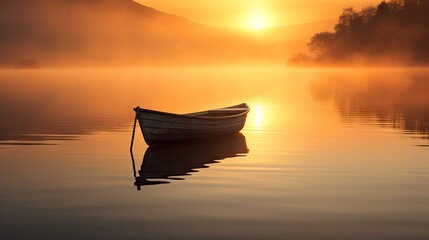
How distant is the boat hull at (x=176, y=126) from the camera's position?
26.8 metres

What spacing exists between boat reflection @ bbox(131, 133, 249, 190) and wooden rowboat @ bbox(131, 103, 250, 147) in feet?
1.31

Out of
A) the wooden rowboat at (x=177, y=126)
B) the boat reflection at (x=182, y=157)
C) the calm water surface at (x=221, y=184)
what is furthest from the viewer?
the wooden rowboat at (x=177, y=126)

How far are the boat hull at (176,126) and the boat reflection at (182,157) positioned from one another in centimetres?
39

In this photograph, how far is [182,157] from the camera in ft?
83.4

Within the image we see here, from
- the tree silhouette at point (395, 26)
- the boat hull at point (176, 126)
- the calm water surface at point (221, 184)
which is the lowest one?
the calm water surface at point (221, 184)

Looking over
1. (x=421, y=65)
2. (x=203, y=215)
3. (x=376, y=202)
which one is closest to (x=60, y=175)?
(x=203, y=215)

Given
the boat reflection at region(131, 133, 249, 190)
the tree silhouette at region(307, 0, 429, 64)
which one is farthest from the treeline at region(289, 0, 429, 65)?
the boat reflection at region(131, 133, 249, 190)

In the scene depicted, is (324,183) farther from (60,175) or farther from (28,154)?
(28,154)

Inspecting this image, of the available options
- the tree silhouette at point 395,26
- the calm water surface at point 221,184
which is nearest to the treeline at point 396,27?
the tree silhouette at point 395,26

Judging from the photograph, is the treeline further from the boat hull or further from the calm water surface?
the boat hull

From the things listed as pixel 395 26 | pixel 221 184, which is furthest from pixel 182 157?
pixel 395 26

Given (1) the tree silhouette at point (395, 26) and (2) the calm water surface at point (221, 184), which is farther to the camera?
(1) the tree silhouette at point (395, 26)

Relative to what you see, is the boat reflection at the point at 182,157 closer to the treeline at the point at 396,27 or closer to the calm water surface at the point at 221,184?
the calm water surface at the point at 221,184

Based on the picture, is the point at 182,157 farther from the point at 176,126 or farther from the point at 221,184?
the point at 221,184
